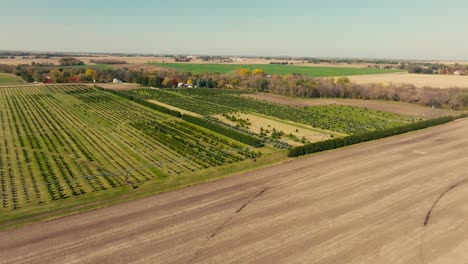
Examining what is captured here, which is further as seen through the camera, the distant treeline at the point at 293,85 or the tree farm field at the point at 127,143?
the distant treeline at the point at 293,85

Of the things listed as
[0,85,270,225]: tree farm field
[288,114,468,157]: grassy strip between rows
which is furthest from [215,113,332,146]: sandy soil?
[0,85,270,225]: tree farm field

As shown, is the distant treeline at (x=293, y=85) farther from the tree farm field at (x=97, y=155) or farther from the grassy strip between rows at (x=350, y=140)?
the tree farm field at (x=97, y=155)

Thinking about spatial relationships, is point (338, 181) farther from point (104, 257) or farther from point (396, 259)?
point (104, 257)

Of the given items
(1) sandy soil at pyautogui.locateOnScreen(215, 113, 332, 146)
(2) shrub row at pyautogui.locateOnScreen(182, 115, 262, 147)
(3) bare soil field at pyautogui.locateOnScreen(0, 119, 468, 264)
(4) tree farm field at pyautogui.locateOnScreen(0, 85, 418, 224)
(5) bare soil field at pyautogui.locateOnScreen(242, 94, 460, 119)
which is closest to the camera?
(3) bare soil field at pyautogui.locateOnScreen(0, 119, 468, 264)

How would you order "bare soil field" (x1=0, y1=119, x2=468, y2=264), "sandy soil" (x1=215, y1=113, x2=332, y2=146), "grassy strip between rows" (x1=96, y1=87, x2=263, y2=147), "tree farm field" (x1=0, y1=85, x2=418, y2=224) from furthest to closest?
"sandy soil" (x1=215, y1=113, x2=332, y2=146)
"grassy strip between rows" (x1=96, y1=87, x2=263, y2=147)
"tree farm field" (x1=0, y1=85, x2=418, y2=224)
"bare soil field" (x1=0, y1=119, x2=468, y2=264)

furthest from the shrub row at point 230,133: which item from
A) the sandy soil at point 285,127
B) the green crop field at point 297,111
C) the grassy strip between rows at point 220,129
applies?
the green crop field at point 297,111

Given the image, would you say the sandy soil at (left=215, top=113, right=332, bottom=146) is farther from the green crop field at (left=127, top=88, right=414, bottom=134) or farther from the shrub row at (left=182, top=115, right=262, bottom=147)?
the shrub row at (left=182, top=115, right=262, bottom=147)
